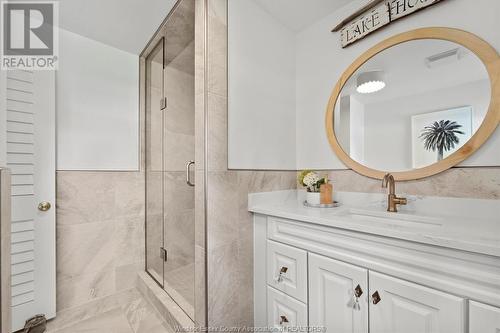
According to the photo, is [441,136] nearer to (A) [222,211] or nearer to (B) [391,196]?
(B) [391,196]

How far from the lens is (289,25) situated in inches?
60.0

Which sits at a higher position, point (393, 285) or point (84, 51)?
point (84, 51)

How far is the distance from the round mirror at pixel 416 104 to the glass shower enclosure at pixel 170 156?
1120mm

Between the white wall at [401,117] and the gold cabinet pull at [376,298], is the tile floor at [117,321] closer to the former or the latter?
the gold cabinet pull at [376,298]

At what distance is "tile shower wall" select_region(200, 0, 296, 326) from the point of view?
1.10m

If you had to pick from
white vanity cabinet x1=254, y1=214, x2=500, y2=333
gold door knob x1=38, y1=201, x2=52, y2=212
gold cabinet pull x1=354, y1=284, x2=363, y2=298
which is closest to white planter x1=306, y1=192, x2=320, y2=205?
white vanity cabinet x1=254, y1=214, x2=500, y2=333

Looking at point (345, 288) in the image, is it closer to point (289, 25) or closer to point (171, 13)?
point (289, 25)

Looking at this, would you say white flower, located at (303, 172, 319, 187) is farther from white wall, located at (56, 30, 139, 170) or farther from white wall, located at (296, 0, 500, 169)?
white wall, located at (56, 30, 139, 170)

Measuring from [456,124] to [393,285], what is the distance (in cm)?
82

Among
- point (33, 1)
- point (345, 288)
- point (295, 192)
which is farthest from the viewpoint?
point (295, 192)

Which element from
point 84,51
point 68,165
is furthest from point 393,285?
point 84,51

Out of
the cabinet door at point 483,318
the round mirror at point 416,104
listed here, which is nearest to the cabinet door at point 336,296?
the cabinet door at point 483,318

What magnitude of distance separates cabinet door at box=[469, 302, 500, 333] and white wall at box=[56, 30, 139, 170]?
2111mm

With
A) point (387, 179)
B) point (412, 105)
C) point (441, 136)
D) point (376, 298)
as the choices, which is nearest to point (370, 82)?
point (412, 105)
